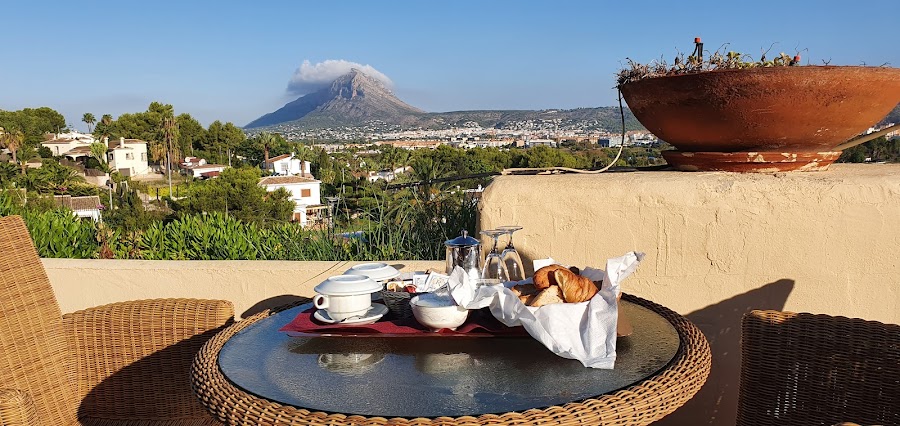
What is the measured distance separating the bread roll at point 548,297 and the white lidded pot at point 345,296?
1.27 ft

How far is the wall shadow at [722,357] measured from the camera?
221 centimetres

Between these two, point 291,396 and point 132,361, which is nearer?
point 291,396

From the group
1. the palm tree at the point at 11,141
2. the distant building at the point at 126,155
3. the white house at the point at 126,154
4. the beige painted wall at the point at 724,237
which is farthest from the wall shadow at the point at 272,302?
the white house at the point at 126,154

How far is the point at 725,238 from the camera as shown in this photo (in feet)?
7.20

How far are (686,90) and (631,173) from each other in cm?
38

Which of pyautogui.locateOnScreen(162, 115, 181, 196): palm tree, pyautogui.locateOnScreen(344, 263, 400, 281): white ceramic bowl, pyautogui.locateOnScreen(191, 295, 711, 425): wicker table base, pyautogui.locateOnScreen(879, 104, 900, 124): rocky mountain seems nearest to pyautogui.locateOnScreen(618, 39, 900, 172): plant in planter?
pyautogui.locateOnScreen(879, 104, 900, 124): rocky mountain

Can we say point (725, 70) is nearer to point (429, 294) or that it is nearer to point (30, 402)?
point (429, 294)

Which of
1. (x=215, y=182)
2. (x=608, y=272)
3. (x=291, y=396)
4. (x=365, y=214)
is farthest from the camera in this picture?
(x=215, y=182)

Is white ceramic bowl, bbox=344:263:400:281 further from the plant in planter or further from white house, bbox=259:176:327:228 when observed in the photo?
white house, bbox=259:176:327:228

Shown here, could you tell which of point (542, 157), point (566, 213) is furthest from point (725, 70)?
point (542, 157)

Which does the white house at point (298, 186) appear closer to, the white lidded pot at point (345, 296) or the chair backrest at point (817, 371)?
the white lidded pot at point (345, 296)

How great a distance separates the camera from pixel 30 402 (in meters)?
1.46

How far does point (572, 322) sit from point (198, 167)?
53.7 meters

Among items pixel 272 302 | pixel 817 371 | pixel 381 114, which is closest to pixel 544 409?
pixel 817 371
